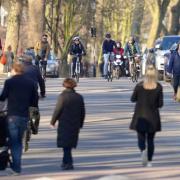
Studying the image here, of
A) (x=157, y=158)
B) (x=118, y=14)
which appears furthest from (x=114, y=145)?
(x=118, y=14)

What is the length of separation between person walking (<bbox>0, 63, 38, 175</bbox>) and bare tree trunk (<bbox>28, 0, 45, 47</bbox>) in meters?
35.5

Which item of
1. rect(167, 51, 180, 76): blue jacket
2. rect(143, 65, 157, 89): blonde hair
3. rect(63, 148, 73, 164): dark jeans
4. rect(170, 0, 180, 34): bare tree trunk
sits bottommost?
rect(63, 148, 73, 164): dark jeans

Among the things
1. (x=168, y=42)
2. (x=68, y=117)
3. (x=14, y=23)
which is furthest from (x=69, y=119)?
(x=14, y=23)

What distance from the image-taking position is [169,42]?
45.9 m

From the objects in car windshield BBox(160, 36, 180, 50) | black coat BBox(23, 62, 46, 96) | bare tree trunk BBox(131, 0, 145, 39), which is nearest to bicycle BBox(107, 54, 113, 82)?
car windshield BBox(160, 36, 180, 50)

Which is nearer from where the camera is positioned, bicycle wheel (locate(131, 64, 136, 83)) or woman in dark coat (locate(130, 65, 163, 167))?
woman in dark coat (locate(130, 65, 163, 167))

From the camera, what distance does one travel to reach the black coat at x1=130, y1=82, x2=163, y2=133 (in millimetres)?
17984

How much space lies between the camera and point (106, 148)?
68.5ft

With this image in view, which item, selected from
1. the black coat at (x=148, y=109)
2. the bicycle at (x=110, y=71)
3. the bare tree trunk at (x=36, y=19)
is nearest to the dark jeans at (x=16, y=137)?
the black coat at (x=148, y=109)

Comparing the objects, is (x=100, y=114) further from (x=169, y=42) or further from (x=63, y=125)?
(x=169, y=42)

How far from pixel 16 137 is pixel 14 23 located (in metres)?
48.9

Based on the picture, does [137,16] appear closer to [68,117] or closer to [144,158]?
[144,158]

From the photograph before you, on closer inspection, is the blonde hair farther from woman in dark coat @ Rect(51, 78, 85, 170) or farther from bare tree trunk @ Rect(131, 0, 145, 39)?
bare tree trunk @ Rect(131, 0, 145, 39)

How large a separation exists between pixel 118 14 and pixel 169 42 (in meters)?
32.2
